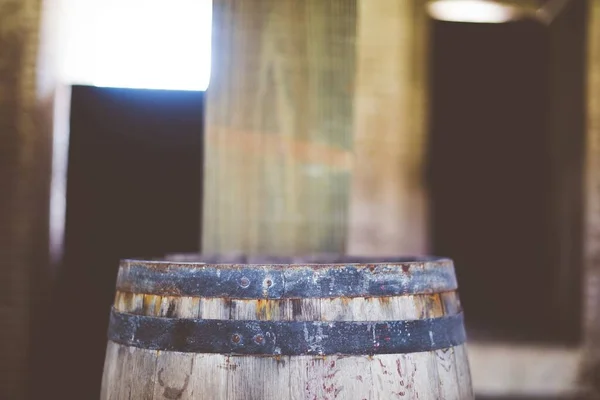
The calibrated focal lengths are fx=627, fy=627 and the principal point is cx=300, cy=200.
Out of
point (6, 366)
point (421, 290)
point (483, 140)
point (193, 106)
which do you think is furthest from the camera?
point (483, 140)

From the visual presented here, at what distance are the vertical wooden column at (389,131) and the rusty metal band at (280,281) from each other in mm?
1830

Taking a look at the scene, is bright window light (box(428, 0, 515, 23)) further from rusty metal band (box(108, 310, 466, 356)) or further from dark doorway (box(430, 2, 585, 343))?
rusty metal band (box(108, 310, 466, 356))

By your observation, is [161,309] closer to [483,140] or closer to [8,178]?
[8,178]

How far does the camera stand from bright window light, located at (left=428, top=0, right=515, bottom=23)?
3.72 m

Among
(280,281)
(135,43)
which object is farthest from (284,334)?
(135,43)

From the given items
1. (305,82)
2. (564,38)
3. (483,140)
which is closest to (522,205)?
(483,140)

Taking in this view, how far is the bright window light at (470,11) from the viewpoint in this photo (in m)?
3.72

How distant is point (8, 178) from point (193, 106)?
1449mm

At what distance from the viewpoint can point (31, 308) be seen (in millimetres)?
3354

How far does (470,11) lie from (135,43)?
2038 millimetres

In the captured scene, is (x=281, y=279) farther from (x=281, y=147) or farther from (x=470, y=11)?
(x=470, y=11)

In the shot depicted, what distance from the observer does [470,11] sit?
388 cm


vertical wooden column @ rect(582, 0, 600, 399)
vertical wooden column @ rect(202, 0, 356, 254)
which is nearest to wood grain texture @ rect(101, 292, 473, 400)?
vertical wooden column @ rect(202, 0, 356, 254)

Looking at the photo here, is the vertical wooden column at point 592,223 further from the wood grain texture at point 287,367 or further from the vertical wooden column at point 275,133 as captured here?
the wood grain texture at point 287,367
